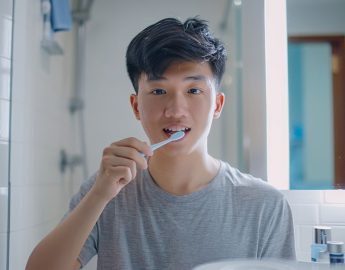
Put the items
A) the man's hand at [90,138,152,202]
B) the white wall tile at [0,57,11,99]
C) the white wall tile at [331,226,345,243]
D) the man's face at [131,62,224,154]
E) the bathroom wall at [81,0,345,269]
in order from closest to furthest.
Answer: the man's hand at [90,138,152,202], the man's face at [131,62,224,154], the white wall tile at [0,57,11,99], the white wall tile at [331,226,345,243], the bathroom wall at [81,0,345,269]

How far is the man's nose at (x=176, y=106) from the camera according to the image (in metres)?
0.60

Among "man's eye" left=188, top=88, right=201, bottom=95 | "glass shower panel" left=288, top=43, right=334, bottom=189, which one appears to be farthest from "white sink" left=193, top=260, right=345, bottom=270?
"glass shower panel" left=288, top=43, right=334, bottom=189

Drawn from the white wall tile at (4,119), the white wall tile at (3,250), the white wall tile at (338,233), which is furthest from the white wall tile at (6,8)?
the white wall tile at (338,233)

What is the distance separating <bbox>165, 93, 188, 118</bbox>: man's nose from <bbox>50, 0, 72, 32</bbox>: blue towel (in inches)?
20.9

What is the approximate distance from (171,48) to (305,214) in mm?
543

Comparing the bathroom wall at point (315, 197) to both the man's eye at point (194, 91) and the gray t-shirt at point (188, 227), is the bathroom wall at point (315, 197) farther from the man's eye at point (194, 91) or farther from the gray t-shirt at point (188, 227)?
the man's eye at point (194, 91)

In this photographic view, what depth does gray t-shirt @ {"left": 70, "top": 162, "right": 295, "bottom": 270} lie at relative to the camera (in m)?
0.63

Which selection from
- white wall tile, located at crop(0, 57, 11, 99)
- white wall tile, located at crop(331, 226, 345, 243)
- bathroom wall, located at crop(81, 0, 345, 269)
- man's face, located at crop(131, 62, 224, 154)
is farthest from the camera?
bathroom wall, located at crop(81, 0, 345, 269)

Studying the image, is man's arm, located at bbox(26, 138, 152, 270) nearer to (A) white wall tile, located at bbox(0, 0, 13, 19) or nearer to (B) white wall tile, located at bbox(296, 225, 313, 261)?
(A) white wall tile, located at bbox(0, 0, 13, 19)

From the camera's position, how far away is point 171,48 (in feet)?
2.01

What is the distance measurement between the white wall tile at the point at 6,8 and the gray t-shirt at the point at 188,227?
1.17 feet

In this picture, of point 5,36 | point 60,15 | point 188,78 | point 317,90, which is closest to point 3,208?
point 5,36

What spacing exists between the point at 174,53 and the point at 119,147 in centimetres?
19

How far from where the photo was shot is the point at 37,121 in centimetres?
94
